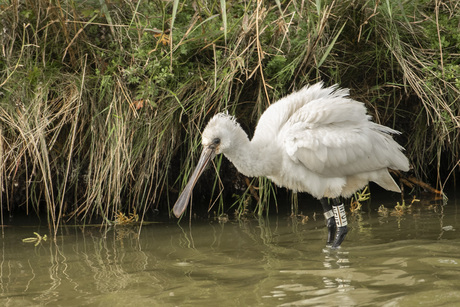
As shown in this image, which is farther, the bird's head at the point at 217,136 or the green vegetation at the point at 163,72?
the green vegetation at the point at 163,72

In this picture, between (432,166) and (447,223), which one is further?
(432,166)

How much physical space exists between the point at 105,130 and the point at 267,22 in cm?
162

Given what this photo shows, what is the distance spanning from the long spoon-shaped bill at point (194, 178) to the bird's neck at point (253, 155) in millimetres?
145

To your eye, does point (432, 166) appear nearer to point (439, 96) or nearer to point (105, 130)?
point (439, 96)

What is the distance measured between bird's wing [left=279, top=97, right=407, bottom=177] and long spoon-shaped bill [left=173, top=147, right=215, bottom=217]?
0.56 metres

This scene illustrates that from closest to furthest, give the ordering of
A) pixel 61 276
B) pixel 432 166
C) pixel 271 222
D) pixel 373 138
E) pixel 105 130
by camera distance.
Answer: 1. pixel 61 276
2. pixel 373 138
3. pixel 105 130
4. pixel 271 222
5. pixel 432 166

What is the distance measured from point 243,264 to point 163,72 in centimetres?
182

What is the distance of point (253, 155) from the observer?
514cm

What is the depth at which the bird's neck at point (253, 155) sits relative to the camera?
5.12 m

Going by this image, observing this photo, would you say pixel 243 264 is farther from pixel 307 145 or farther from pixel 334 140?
pixel 334 140

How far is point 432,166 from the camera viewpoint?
7.11 metres

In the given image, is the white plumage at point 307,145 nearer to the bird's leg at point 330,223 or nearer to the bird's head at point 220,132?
the bird's head at point 220,132

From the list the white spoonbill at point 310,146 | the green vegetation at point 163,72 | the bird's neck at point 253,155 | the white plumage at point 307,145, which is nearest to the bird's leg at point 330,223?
the white spoonbill at point 310,146

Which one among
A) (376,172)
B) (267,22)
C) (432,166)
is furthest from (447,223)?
(267,22)
